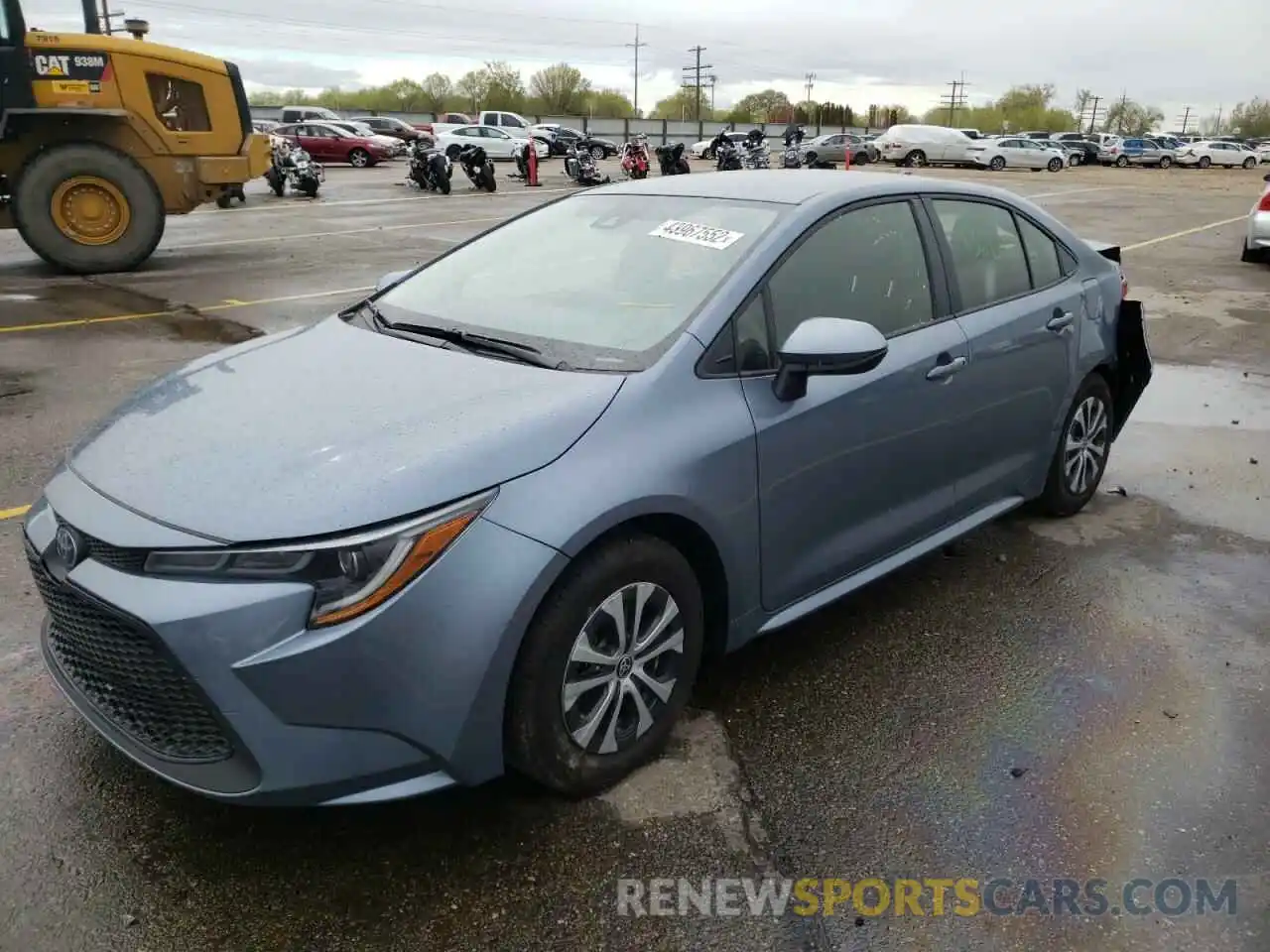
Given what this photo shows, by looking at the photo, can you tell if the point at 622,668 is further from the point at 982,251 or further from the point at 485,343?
the point at 982,251

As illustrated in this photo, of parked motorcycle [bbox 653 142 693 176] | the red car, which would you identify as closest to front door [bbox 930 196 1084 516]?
parked motorcycle [bbox 653 142 693 176]

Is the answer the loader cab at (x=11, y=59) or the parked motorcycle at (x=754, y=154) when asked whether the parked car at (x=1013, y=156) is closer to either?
the parked motorcycle at (x=754, y=154)

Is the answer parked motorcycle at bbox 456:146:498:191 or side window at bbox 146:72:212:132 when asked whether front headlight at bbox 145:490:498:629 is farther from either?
parked motorcycle at bbox 456:146:498:191

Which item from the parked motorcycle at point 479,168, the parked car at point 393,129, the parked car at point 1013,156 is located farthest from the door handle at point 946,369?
the parked car at point 1013,156

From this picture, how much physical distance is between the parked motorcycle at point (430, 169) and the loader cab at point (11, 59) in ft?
41.5

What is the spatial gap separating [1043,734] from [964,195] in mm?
2140

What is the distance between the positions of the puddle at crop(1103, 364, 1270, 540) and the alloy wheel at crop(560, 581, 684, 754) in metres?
3.32

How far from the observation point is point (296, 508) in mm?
2242

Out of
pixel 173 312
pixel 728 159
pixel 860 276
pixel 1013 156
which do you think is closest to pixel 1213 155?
pixel 1013 156

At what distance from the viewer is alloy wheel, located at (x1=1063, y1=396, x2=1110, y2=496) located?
4582 mm

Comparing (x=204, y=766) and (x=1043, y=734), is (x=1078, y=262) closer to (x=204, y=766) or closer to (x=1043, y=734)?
(x=1043, y=734)

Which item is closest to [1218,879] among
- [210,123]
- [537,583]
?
[537,583]

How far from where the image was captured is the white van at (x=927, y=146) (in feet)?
144

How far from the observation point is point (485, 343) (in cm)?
306
